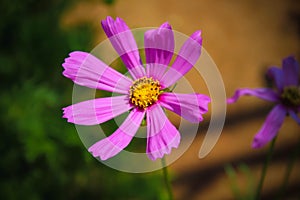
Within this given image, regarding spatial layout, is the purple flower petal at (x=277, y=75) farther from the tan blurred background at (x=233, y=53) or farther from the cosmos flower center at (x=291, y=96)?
the tan blurred background at (x=233, y=53)

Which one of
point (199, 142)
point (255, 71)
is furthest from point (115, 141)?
point (255, 71)

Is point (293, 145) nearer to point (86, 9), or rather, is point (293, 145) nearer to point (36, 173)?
point (36, 173)

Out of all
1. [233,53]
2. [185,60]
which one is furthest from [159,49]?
[233,53]

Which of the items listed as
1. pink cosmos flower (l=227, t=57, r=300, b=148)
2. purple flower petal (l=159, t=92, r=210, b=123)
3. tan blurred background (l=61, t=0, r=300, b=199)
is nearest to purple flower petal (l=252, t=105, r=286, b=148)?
pink cosmos flower (l=227, t=57, r=300, b=148)

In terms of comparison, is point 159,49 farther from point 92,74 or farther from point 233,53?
point 233,53

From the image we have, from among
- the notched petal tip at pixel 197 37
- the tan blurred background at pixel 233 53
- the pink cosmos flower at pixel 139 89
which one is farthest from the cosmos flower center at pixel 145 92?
the tan blurred background at pixel 233 53

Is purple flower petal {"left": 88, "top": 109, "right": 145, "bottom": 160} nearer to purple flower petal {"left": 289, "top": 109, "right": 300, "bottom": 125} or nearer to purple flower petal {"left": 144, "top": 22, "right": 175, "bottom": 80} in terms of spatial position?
purple flower petal {"left": 144, "top": 22, "right": 175, "bottom": 80}
